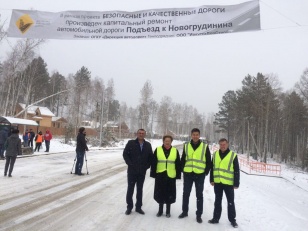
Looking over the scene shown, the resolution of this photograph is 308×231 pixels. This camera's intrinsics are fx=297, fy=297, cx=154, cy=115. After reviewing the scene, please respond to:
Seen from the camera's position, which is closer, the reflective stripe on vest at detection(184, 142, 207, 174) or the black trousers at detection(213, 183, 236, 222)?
the black trousers at detection(213, 183, 236, 222)

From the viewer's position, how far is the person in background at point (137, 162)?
21.3ft

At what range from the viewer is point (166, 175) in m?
6.38

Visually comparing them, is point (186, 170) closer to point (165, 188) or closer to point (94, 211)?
point (165, 188)

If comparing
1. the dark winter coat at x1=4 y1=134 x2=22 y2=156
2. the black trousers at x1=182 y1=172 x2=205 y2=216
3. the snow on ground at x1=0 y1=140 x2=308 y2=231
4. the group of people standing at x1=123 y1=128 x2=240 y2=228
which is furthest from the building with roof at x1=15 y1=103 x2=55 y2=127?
the black trousers at x1=182 y1=172 x2=205 y2=216

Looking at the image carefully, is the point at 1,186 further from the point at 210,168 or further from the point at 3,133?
the point at 3,133

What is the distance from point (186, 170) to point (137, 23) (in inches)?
197

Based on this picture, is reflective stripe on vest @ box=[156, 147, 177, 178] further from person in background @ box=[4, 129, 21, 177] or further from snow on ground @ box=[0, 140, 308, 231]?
person in background @ box=[4, 129, 21, 177]

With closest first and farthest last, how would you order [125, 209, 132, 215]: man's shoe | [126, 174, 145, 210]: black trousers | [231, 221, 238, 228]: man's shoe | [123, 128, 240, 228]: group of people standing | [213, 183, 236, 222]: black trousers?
[231, 221, 238, 228]: man's shoe → [213, 183, 236, 222]: black trousers → [123, 128, 240, 228]: group of people standing → [125, 209, 132, 215]: man's shoe → [126, 174, 145, 210]: black trousers

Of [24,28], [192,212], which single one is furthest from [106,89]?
[192,212]

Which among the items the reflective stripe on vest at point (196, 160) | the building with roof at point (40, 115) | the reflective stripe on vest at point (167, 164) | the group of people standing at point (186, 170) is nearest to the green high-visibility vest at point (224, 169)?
the group of people standing at point (186, 170)

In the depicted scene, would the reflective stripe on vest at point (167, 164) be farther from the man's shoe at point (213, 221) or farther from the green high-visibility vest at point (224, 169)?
the man's shoe at point (213, 221)

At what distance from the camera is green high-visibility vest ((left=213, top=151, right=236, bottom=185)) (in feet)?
20.3

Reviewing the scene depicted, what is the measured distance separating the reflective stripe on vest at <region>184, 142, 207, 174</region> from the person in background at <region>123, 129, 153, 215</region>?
2.78 feet

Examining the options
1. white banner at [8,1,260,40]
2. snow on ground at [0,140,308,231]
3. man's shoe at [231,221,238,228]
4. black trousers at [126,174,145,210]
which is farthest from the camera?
white banner at [8,1,260,40]
